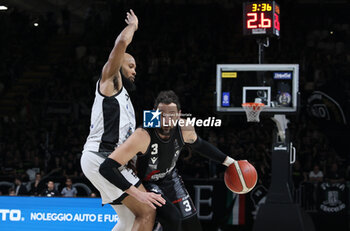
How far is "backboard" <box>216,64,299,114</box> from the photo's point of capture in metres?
9.24

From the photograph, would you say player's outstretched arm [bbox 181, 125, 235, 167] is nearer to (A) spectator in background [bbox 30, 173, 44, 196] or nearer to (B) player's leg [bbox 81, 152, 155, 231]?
(B) player's leg [bbox 81, 152, 155, 231]

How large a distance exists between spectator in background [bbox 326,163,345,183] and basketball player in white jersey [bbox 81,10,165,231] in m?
6.75

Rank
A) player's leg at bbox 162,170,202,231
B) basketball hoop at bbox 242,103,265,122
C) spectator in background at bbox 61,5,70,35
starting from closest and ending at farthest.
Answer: player's leg at bbox 162,170,202,231, basketball hoop at bbox 242,103,265,122, spectator in background at bbox 61,5,70,35

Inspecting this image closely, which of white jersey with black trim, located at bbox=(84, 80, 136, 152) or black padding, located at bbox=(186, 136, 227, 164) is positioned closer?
white jersey with black trim, located at bbox=(84, 80, 136, 152)

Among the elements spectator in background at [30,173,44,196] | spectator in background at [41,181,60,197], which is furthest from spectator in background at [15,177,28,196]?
spectator in background at [41,181,60,197]

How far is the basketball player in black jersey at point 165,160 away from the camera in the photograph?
174 inches

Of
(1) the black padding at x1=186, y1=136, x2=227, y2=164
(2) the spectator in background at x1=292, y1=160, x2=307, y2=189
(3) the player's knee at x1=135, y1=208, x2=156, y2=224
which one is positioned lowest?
(2) the spectator in background at x1=292, y1=160, x2=307, y2=189

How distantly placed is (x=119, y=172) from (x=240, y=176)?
1.15m

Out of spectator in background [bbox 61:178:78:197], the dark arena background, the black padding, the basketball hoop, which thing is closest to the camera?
the black padding

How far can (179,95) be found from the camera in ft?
46.5

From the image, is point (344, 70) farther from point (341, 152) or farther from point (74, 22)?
point (74, 22)

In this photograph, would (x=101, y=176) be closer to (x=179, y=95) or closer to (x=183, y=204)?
(x=183, y=204)

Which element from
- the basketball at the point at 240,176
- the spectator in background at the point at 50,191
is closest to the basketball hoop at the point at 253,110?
the basketball at the point at 240,176

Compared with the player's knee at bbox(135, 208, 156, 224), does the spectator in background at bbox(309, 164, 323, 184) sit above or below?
below
